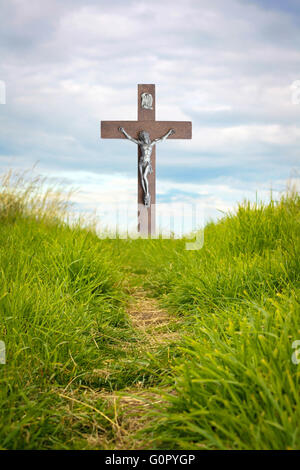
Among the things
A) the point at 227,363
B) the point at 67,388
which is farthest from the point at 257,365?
the point at 67,388

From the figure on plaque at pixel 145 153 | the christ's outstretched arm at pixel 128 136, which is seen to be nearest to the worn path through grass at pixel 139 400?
the figure on plaque at pixel 145 153

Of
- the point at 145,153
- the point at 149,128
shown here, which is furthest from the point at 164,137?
the point at 145,153

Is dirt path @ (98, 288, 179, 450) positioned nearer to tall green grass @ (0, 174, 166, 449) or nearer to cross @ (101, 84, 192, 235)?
tall green grass @ (0, 174, 166, 449)

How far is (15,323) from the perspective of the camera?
2096mm

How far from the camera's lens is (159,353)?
229 cm

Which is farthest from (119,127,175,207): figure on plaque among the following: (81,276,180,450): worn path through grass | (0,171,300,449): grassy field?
(81,276,180,450): worn path through grass

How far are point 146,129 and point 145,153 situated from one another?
60 centimetres

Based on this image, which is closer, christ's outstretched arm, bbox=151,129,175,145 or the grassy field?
the grassy field

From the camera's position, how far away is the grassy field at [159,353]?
1357 mm

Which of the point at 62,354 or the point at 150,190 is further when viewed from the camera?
the point at 150,190

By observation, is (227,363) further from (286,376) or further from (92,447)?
(92,447)

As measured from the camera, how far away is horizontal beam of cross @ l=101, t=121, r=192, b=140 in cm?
849

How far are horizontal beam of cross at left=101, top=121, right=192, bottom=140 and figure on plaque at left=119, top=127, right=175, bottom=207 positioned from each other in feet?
0.31

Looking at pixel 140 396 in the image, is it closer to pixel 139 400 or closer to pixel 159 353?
pixel 139 400
